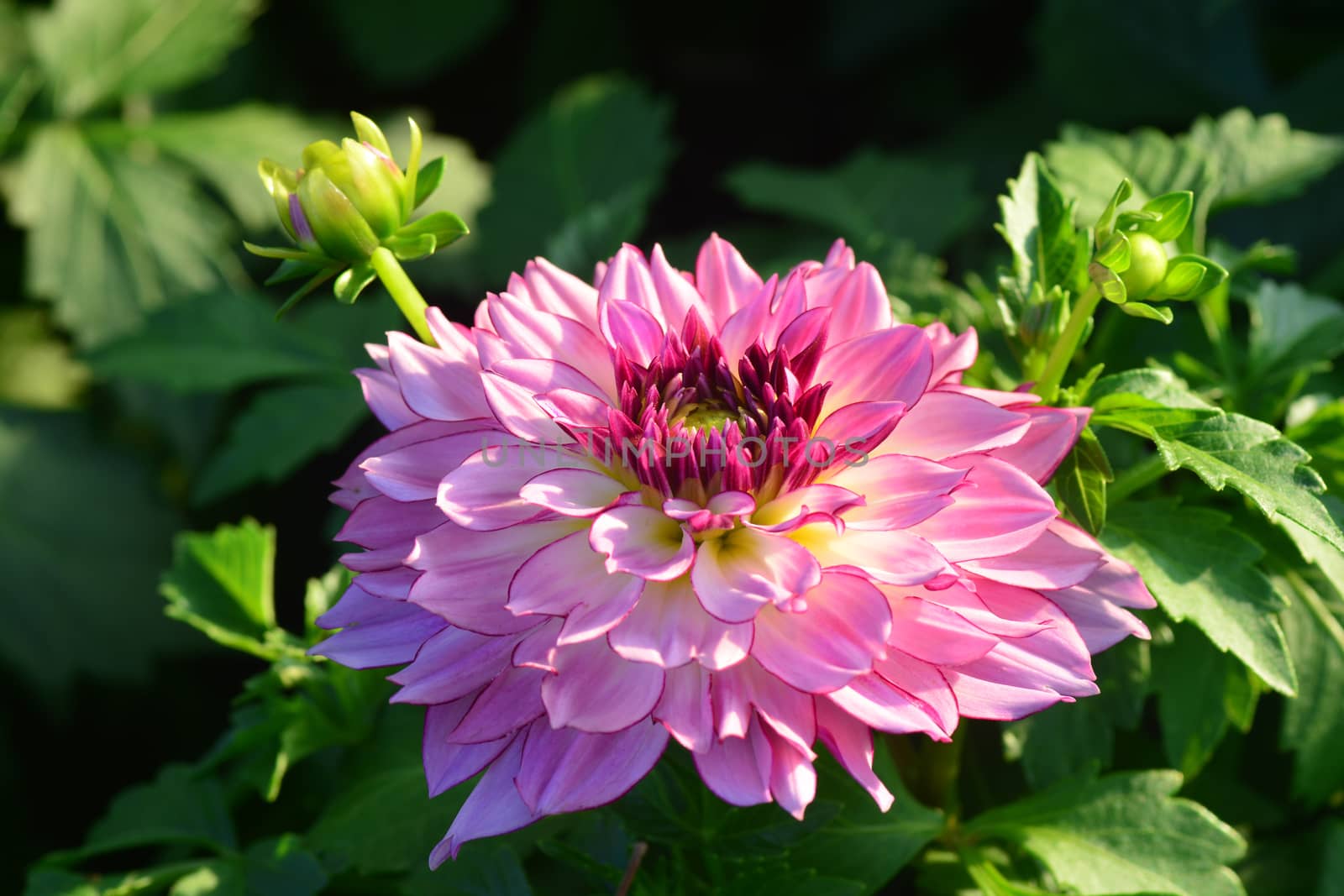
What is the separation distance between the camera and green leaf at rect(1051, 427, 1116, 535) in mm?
678

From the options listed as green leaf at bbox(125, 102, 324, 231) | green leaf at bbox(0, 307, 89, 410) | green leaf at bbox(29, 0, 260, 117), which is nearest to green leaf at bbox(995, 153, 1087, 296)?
green leaf at bbox(125, 102, 324, 231)

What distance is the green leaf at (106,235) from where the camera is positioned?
139 cm

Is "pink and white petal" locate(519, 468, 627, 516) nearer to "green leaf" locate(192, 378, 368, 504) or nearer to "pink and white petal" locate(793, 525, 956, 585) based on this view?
"pink and white petal" locate(793, 525, 956, 585)

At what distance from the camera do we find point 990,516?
0.61m

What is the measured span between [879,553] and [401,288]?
341mm

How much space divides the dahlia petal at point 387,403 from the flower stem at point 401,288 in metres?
0.04

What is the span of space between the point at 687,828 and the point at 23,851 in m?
1.03

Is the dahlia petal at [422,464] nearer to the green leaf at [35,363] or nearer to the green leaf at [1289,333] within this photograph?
the green leaf at [1289,333]

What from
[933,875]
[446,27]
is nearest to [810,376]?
[933,875]

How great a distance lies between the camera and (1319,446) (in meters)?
0.81

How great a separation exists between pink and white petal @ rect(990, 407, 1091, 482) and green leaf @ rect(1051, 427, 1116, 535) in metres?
0.03

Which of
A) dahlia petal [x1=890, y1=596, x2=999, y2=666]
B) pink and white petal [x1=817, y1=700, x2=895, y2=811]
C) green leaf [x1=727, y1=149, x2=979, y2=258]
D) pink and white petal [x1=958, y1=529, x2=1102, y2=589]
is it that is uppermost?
pink and white petal [x1=958, y1=529, x2=1102, y2=589]

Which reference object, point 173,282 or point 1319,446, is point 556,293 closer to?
point 1319,446

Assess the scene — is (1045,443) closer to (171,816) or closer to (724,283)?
(724,283)
